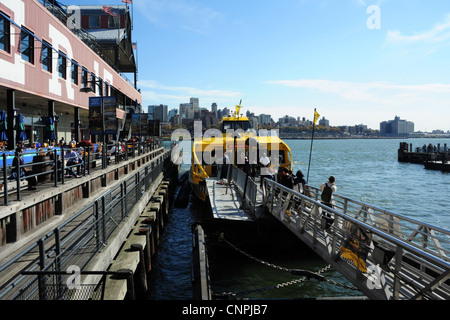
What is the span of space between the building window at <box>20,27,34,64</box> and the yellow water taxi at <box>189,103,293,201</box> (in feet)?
31.3

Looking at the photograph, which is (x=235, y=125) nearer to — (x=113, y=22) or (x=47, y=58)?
(x=47, y=58)

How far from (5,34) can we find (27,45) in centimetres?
199

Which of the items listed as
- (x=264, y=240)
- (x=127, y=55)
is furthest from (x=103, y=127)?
(x=127, y=55)

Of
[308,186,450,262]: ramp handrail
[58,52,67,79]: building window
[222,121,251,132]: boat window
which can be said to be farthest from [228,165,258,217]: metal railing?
[58,52,67,79]: building window

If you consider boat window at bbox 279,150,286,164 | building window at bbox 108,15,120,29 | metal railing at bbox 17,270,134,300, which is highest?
building window at bbox 108,15,120,29

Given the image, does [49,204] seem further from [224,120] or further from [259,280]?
[224,120]

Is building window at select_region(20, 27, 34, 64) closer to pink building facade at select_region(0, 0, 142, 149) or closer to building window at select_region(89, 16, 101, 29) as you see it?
pink building facade at select_region(0, 0, 142, 149)

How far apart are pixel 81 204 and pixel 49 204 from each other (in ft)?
7.85

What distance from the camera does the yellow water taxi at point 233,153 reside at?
65.1 ft

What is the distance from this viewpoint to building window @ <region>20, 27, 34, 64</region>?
56.4 feet

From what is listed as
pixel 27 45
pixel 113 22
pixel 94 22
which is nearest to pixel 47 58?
pixel 27 45

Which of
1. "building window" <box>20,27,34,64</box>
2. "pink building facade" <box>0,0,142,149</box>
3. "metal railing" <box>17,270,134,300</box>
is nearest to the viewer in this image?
"metal railing" <box>17,270,134,300</box>
